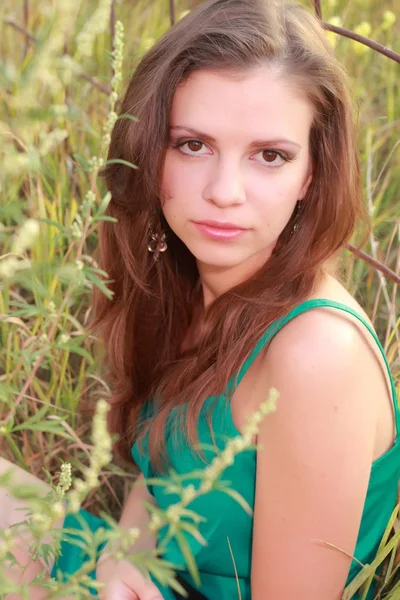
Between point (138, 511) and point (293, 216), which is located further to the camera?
point (138, 511)

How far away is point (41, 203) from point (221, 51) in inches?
32.3

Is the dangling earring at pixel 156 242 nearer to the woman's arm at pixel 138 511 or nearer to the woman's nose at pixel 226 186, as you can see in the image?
the woman's nose at pixel 226 186

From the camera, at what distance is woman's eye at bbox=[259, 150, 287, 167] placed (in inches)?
57.9

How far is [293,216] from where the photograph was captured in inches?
66.3

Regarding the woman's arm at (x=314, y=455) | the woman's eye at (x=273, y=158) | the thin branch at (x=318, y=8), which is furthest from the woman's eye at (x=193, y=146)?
the thin branch at (x=318, y=8)

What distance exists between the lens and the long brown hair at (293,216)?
1529 mm

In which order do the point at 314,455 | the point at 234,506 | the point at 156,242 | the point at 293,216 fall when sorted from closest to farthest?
the point at 314,455
the point at 234,506
the point at 293,216
the point at 156,242

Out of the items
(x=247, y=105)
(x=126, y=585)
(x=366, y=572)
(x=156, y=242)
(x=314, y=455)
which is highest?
(x=247, y=105)

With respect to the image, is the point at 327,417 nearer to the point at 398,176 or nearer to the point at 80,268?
the point at 80,268

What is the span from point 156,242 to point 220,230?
421mm

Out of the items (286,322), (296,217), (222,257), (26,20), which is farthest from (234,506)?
(26,20)

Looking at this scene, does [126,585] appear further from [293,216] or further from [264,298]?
[293,216]

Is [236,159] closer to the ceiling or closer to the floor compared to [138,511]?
closer to the ceiling

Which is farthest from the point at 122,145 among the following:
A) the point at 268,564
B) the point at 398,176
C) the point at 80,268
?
the point at 398,176
